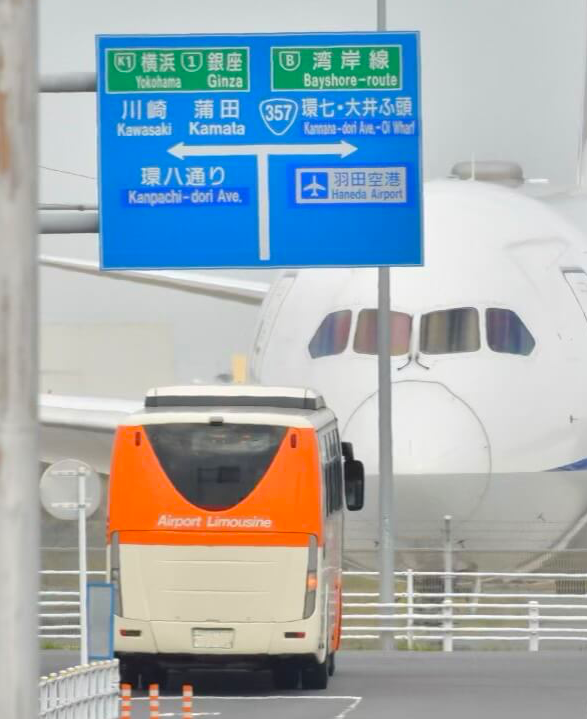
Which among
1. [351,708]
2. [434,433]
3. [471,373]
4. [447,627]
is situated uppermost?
[471,373]

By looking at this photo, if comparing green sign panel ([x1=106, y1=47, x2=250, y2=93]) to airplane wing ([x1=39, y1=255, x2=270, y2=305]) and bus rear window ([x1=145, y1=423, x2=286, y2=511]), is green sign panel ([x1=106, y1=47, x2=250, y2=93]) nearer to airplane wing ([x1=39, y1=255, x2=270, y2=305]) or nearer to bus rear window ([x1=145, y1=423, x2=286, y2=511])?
bus rear window ([x1=145, y1=423, x2=286, y2=511])

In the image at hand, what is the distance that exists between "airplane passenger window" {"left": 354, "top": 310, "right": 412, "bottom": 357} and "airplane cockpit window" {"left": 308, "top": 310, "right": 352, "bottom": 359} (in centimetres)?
16

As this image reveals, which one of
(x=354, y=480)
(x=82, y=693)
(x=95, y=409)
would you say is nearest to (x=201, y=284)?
(x=95, y=409)

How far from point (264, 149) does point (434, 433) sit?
4.73 metres

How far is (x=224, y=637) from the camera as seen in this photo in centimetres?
2128

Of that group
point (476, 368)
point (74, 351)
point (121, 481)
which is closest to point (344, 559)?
point (476, 368)

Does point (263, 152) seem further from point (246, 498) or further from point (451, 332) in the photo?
point (451, 332)

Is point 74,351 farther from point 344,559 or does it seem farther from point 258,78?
point 258,78

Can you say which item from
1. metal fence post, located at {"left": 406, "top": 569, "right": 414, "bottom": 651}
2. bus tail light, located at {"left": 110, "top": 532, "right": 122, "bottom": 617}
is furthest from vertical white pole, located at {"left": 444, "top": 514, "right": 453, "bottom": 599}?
bus tail light, located at {"left": 110, "top": 532, "right": 122, "bottom": 617}

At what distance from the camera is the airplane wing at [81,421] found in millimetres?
31469

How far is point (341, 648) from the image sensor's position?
30.0 m

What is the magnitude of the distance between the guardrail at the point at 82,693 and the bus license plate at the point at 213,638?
2.10 m

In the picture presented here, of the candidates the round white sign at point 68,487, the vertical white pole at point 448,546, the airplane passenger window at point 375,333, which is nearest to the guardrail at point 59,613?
the vertical white pole at point 448,546

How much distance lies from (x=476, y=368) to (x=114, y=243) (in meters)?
6.28
